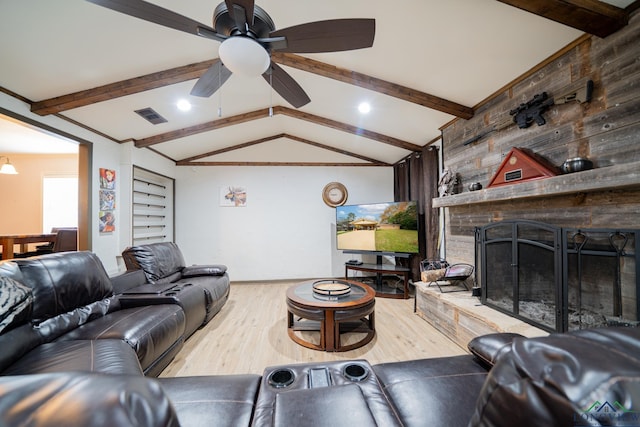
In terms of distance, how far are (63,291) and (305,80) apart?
9.73ft

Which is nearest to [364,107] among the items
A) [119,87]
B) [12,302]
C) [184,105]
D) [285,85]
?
[285,85]

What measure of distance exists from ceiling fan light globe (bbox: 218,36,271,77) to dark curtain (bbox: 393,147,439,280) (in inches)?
121

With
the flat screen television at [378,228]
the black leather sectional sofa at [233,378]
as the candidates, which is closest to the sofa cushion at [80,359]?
the black leather sectional sofa at [233,378]

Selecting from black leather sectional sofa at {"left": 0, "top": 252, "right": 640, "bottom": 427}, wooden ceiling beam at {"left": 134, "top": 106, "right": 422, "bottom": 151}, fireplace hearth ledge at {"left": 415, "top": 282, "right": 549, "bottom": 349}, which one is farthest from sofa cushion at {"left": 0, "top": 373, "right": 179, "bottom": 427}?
wooden ceiling beam at {"left": 134, "top": 106, "right": 422, "bottom": 151}

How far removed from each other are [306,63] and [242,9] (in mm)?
1306

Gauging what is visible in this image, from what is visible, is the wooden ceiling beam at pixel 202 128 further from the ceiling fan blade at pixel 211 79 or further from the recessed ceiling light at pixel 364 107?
the ceiling fan blade at pixel 211 79

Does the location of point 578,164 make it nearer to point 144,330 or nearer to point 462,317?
point 462,317

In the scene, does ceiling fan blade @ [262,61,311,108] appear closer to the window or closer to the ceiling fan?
the ceiling fan

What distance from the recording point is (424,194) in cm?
391

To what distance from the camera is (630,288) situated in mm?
1512

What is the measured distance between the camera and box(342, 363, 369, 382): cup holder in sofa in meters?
1.14

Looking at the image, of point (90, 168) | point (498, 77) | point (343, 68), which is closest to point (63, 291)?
point (90, 168)

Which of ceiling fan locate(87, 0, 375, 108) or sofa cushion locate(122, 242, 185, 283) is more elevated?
ceiling fan locate(87, 0, 375, 108)

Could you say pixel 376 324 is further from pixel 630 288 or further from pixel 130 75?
pixel 130 75
